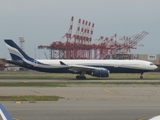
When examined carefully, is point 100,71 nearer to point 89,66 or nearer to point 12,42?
point 89,66

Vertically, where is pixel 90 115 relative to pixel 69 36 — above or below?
below

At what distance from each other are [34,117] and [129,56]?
450 feet

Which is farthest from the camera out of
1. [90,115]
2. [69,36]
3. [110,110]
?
[69,36]

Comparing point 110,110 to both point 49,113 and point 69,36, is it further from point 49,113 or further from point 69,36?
point 69,36

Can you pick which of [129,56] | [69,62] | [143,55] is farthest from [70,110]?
[129,56]

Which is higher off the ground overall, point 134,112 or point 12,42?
point 12,42

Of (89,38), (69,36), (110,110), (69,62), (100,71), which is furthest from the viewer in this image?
(89,38)

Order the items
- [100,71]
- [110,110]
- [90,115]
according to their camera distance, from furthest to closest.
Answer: [100,71] → [110,110] → [90,115]

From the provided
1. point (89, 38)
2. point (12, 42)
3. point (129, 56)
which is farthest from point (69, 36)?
point (12, 42)

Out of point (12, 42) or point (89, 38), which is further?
point (89, 38)

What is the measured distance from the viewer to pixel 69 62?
4828 centimetres

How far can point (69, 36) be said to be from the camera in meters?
147

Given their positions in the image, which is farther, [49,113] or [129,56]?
[129,56]

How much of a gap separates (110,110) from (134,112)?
3.49 feet
